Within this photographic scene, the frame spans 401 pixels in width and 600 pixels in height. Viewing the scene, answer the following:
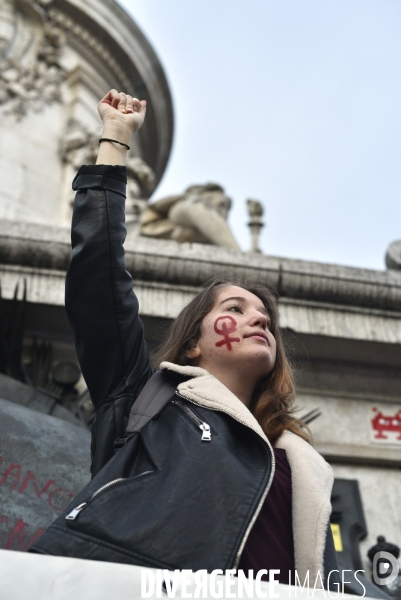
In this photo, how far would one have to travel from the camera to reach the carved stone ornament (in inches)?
293

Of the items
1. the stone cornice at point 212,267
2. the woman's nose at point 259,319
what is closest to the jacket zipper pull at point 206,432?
the woman's nose at point 259,319

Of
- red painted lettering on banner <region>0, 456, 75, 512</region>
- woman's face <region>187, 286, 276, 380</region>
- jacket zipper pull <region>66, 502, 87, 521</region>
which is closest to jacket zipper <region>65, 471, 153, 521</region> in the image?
jacket zipper pull <region>66, 502, 87, 521</region>

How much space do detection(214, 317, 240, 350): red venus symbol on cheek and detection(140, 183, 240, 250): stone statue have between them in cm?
351

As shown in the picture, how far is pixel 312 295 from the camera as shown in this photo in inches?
165

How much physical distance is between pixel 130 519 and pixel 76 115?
6.73 m

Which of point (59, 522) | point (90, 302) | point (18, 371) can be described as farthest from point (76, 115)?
point (59, 522)

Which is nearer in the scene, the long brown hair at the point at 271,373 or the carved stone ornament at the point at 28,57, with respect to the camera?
the long brown hair at the point at 271,373

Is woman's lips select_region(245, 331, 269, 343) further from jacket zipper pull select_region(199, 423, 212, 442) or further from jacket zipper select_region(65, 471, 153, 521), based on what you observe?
jacket zipper select_region(65, 471, 153, 521)

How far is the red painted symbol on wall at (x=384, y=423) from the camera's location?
12.8 feet

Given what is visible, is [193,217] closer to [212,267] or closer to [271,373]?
[212,267]

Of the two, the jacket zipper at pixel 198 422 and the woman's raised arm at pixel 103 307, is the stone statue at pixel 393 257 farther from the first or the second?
the jacket zipper at pixel 198 422

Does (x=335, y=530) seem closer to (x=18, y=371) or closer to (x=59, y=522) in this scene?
(x=18, y=371)

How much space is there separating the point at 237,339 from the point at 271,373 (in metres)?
0.23

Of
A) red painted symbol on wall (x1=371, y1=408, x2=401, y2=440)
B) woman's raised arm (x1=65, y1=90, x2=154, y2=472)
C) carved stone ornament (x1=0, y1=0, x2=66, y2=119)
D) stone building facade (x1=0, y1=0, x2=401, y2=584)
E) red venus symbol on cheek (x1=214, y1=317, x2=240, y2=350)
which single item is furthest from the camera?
carved stone ornament (x1=0, y1=0, x2=66, y2=119)
